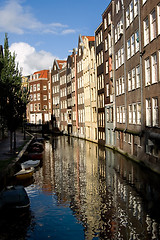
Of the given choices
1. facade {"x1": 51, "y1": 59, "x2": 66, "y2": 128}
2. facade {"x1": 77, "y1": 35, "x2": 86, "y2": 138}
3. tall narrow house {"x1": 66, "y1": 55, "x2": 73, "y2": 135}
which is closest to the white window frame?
facade {"x1": 77, "y1": 35, "x2": 86, "y2": 138}

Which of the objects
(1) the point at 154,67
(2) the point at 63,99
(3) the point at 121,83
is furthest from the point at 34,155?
(2) the point at 63,99

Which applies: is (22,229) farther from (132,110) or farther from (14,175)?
(132,110)

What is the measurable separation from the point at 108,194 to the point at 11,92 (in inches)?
800

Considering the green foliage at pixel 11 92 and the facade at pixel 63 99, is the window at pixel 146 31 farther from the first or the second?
the facade at pixel 63 99

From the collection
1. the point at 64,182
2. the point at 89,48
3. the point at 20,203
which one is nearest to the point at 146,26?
the point at 64,182

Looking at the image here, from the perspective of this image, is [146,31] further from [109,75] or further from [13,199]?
[109,75]

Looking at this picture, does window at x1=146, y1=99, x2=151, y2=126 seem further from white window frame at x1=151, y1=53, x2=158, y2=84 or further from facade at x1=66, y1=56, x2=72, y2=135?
facade at x1=66, y1=56, x2=72, y2=135

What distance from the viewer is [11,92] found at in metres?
36.5

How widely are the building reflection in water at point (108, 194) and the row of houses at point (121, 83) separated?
2.41m

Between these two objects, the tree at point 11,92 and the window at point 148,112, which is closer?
the window at point 148,112

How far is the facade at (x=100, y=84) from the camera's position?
52281 millimetres

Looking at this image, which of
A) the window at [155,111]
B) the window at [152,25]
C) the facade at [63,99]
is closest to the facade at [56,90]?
the facade at [63,99]

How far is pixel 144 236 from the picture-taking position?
13.0 m

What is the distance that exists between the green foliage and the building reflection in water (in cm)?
639
